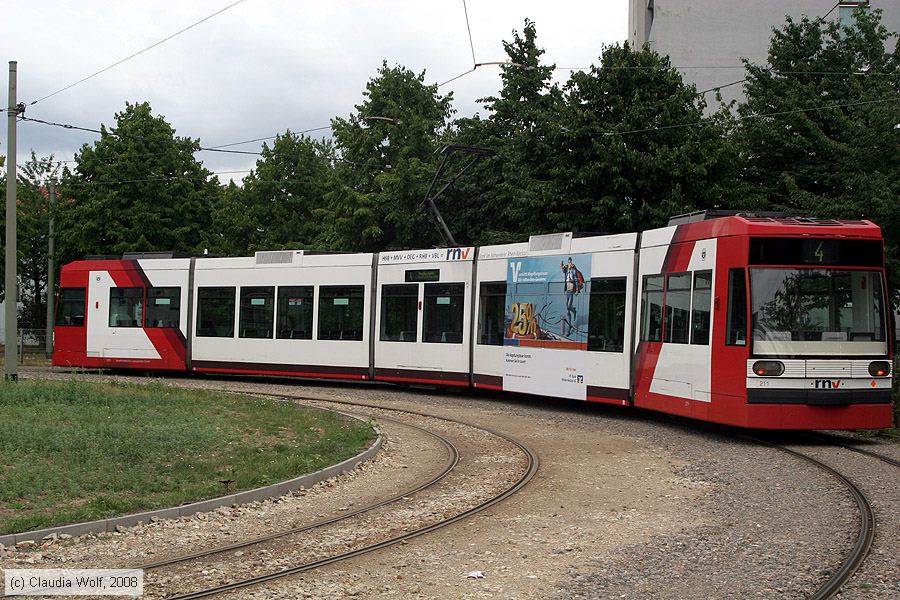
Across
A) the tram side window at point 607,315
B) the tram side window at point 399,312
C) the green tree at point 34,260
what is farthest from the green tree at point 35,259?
the tram side window at point 607,315

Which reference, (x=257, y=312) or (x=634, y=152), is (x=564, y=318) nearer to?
(x=634, y=152)

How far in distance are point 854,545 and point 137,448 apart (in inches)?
309

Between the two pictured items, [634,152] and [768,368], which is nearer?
[768,368]

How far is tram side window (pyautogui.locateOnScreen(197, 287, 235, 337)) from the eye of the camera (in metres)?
25.2

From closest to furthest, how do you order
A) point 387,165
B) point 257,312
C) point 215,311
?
point 257,312
point 215,311
point 387,165

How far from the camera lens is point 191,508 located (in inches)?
350

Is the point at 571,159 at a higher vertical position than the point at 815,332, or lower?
higher

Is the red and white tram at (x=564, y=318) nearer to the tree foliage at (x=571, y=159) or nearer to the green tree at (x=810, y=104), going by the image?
the tree foliage at (x=571, y=159)

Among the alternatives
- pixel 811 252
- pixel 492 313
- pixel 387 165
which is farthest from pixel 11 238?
pixel 387 165

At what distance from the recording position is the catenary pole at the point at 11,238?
785 inches

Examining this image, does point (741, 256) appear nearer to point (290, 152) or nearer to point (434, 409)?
point (434, 409)

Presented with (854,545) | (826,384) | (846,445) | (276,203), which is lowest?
(854,545)

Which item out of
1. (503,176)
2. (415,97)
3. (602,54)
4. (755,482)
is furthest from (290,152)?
(755,482)

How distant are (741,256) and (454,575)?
8.36 metres
